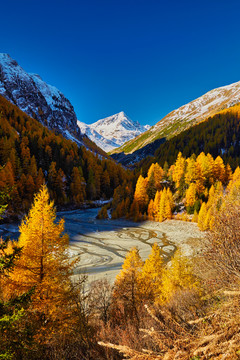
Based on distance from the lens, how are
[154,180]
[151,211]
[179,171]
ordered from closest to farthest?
1. [151,211]
2. [179,171]
3. [154,180]

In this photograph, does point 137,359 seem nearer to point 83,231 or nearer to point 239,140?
point 83,231

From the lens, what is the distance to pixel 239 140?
121875mm

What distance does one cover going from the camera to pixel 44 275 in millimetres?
10891

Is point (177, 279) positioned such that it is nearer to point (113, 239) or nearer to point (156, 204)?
point (113, 239)

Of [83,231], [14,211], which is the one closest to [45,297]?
[83,231]

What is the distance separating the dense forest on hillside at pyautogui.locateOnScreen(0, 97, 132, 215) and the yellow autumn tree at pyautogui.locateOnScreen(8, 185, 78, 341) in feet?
189

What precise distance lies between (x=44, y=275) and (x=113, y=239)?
37858 millimetres

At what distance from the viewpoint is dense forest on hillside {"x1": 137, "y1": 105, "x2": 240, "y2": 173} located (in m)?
119

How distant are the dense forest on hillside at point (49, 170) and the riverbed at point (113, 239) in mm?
19671

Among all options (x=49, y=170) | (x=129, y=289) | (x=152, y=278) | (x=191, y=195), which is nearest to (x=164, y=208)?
(x=191, y=195)

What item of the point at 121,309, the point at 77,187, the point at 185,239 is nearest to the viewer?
the point at 121,309

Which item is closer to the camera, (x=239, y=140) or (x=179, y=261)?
(x=179, y=261)

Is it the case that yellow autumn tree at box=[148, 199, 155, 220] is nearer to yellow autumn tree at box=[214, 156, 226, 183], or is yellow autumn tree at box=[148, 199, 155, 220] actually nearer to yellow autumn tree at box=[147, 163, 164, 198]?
yellow autumn tree at box=[147, 163, 164, 198]

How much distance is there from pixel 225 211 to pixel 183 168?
6095cm
